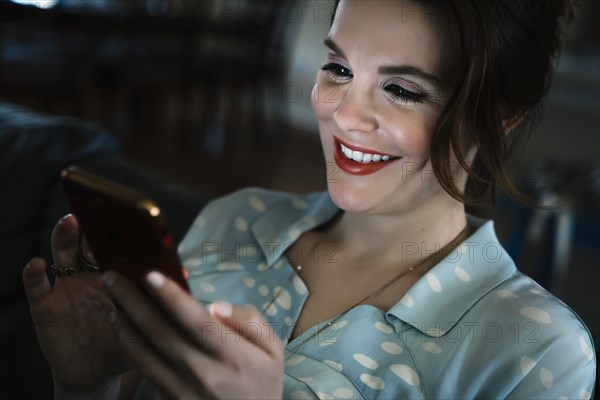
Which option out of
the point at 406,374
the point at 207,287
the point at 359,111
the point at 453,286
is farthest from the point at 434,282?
the point at 207,287

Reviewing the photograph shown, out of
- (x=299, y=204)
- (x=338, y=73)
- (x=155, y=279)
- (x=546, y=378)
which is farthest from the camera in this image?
(x=299, y=204)

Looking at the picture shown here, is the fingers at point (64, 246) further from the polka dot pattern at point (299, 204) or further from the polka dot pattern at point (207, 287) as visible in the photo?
the polka dot pattern at point (299, 204)

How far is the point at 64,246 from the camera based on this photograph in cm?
80

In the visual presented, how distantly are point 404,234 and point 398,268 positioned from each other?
0.05 metres

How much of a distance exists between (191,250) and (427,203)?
1.35 ft

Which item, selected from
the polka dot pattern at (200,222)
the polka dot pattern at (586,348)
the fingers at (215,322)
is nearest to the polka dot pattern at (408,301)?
the polka dot pattern at (586,348)

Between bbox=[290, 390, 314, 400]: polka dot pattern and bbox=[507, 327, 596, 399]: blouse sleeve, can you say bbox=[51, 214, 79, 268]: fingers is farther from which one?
bbox=[507, 327, 596, 399]: blouse sleeve

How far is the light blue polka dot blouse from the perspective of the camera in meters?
0.80

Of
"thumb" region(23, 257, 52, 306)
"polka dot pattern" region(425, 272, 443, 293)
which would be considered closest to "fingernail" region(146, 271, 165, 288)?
"thumb" region(23, 257, 52, 306)

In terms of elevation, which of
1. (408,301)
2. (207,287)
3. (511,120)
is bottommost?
(207,287)

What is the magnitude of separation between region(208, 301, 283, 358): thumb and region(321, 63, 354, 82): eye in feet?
1.48

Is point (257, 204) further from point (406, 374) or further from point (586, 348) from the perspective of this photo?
point (586, 348)

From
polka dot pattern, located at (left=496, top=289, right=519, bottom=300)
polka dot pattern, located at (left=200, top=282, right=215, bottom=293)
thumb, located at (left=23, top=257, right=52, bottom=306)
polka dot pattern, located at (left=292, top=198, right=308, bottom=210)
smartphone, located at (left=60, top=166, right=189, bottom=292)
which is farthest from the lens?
polka dot pattern, located at (left=292, top=198, right=308, bottom=210)

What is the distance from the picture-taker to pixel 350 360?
2.93ft
